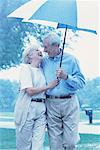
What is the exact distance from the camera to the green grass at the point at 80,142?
16.0ft

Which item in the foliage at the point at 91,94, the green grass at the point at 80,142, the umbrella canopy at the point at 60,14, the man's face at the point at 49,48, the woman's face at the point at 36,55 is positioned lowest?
the green grass at the point at 80,142

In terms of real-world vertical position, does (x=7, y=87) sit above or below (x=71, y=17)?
below

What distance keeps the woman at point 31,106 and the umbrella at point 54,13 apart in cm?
30

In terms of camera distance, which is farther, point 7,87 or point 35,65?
point 7,87

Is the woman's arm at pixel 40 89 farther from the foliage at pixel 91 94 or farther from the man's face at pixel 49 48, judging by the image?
the foliage at pixel 91 94

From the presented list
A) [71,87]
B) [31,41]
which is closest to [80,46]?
[31,41]

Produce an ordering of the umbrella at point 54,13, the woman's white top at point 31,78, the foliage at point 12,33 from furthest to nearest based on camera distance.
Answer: the foliage at point 12,33 → the woman's white top at point 31,78 → the umbrella at point 54,13

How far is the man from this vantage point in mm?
4125

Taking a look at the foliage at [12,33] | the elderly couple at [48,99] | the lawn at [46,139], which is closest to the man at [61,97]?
the elderly couple at [48,99]

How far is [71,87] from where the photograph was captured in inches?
164

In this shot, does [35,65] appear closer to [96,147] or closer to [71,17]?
[71,17]

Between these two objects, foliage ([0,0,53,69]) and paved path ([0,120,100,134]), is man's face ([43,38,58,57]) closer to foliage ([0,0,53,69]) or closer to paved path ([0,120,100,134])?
foliage ([0,0,53,69])

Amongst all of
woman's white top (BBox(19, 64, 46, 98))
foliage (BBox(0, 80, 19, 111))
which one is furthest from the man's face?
foliage (BBox(0, 80, 19, 111))

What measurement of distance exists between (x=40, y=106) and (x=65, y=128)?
33cm
